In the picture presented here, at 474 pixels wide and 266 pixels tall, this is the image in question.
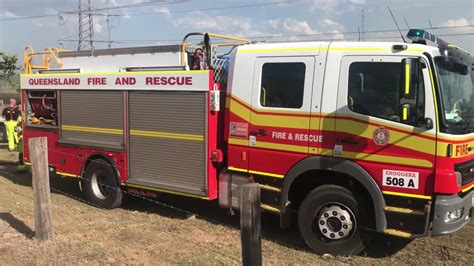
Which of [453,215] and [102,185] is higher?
[453,215]

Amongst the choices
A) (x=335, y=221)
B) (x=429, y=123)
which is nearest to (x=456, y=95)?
(x=429, y=123)

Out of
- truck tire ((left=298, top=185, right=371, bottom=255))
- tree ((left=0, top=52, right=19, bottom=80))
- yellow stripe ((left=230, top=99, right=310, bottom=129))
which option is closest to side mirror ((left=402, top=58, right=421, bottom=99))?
yellow stripe ((left=230, top=99, right=310, bottom=129))

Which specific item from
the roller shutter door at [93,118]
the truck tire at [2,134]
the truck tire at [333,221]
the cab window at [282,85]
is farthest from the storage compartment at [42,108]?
the truck tire at [2,134]

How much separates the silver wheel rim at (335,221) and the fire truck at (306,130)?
1 centimetres

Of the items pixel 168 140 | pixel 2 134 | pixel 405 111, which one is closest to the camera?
pixel 405 111

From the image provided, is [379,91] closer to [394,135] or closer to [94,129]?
[394,135]

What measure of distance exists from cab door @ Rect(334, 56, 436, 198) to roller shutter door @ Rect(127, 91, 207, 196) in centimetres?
204

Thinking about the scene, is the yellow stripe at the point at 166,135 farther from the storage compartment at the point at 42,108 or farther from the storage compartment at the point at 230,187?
the storage compartment at the point at 42,108

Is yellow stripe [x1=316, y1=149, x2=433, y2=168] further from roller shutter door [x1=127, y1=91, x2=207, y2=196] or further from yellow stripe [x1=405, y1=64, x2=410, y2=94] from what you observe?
roller shutter door [x1=127, y1=91, x2=207, y2=196]

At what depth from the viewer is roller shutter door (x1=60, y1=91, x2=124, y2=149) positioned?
794 cm

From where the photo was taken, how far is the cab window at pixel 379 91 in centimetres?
529

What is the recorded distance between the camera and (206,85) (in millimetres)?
6762

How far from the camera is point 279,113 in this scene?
20.1 ft

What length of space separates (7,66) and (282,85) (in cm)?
3825
